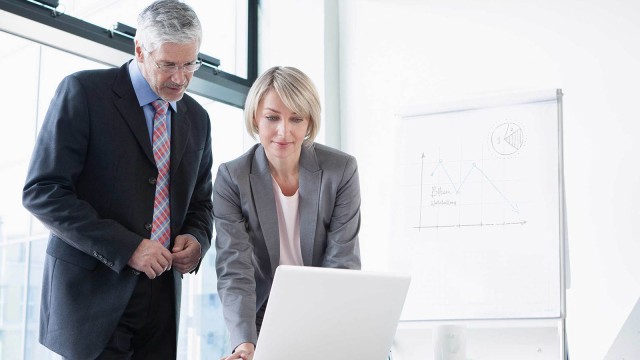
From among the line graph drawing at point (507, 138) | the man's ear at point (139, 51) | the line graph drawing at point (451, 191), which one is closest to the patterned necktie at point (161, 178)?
the man's ear at point (139, 51)

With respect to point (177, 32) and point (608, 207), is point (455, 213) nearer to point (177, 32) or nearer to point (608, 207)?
point (608, 207)

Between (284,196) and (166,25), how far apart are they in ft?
1.88

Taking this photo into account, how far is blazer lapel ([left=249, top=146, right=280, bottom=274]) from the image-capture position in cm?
199

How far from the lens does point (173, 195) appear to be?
187 centimetres

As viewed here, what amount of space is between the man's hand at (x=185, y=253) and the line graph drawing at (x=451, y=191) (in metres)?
0.99

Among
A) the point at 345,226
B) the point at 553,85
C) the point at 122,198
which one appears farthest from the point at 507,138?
the point at 122,198

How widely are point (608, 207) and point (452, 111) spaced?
0.75 m

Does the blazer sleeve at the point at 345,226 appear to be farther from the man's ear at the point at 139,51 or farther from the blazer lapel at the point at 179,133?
the man's ear at the point at 139,51

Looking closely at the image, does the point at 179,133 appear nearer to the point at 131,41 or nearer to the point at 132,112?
the point at 132,112

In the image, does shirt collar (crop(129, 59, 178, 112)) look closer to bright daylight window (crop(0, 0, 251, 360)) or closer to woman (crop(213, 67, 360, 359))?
woman (crop(213, 67, 360, 359))

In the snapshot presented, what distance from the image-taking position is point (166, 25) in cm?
178

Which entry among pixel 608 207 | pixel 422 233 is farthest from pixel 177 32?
pixel 608 207

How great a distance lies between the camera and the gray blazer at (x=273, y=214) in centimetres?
198

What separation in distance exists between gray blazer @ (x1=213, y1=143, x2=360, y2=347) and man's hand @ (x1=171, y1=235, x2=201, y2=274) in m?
0.08
